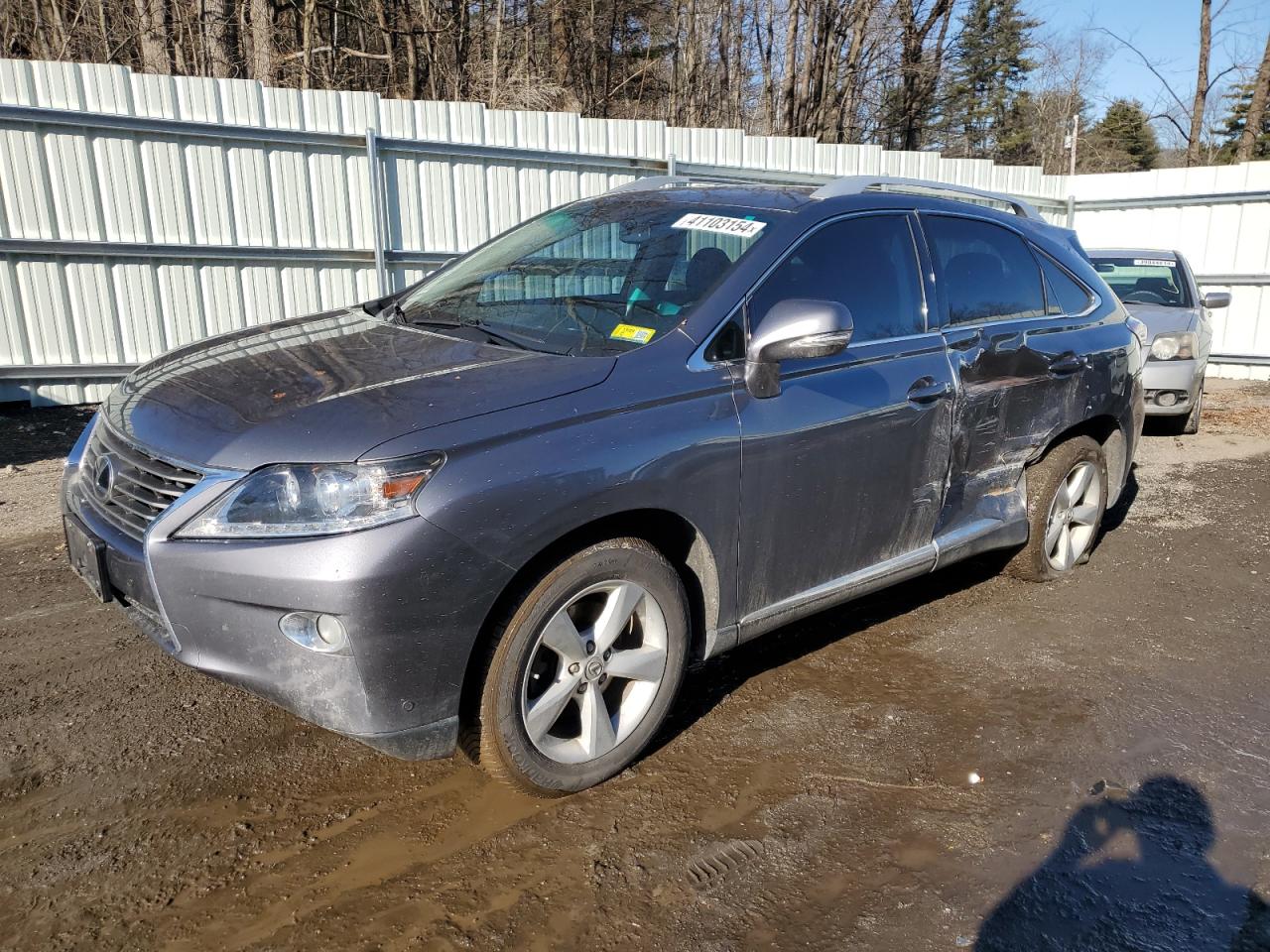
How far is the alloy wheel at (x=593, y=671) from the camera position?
2.74m

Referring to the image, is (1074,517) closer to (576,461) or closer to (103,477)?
(576,461)

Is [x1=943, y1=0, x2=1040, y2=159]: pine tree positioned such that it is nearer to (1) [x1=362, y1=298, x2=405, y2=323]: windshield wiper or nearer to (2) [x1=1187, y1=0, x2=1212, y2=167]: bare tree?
(2) [x1=1187, y1=0, x2=1212, y2=167]: bare tree

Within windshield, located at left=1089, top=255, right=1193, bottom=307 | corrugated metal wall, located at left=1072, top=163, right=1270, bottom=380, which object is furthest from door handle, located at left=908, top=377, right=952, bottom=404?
corrugated metal wall, located at left=1072, top=163, right=1270, bottom=380

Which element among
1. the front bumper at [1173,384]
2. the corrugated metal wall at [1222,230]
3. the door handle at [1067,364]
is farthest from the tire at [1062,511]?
the corrugated metal wall at [1222,230]

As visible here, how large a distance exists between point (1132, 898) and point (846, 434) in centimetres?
162

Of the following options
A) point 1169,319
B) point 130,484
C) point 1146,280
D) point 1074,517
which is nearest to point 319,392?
point 130,484

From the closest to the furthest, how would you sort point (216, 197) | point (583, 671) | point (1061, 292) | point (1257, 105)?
point (583, 671), point (1061, 292), point (216, 197), point (1257, 105)

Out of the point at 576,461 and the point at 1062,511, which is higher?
the point at 576,461

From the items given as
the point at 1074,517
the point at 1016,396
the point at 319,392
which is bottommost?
the point at 1074,517

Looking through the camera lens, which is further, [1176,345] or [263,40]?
[263,40]

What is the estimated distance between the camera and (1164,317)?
8.68m

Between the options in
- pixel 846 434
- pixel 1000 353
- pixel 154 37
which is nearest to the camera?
pixel 846 434

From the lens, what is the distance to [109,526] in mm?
2734

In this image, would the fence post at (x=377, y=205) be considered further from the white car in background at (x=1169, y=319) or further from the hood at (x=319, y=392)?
the white car in background at (x=1169, y=319)
